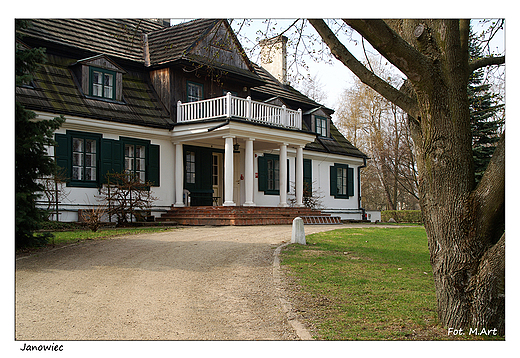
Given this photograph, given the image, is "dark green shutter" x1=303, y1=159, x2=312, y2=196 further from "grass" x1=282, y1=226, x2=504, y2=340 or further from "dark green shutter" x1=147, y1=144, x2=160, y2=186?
"grass" x1=282, y1=226, x2=504, y2=340

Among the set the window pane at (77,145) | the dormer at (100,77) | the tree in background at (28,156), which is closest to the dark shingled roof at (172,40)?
the dormer at (100,77)

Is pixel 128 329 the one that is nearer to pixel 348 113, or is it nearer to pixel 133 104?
pixel 133 104

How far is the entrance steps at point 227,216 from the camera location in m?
17.6

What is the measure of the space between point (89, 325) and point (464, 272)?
422cm

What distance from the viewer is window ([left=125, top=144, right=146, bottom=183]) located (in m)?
18.6

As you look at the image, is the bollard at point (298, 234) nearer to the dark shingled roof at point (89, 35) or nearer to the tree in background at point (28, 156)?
the tree in background at point (28, 156)

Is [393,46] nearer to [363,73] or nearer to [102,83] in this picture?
[363,73]

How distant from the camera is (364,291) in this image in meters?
7.14

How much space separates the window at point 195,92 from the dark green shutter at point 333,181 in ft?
31.1

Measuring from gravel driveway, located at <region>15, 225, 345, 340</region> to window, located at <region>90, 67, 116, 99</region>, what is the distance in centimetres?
895

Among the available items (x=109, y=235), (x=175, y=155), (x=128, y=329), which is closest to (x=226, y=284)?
(x=128, y=329)

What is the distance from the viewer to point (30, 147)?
956cm

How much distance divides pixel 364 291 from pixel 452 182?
248cm

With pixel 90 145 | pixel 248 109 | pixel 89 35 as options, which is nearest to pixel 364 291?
pixel 248 109
